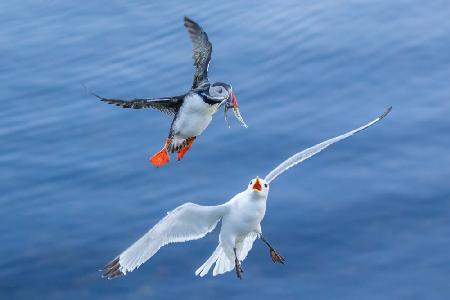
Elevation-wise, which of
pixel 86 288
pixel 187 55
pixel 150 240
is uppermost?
pixel 150 240

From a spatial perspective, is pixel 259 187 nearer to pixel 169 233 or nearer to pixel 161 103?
pixel 169 233

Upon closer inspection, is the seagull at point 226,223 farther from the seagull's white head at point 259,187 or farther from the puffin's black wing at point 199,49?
the puffin's black wing at point 199,49

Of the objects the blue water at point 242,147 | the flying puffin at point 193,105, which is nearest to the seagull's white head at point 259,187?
the flying puffin at point 193,105

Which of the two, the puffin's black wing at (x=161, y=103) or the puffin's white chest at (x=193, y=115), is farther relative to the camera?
the puffin's white chest at (x=193, y=115)

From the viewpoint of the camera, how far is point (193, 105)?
18219mm

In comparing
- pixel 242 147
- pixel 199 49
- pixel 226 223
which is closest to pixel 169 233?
pixel 226 223

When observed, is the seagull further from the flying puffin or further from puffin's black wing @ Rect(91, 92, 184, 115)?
puffin's black wing @ Rect(91, 92, 184, 115)

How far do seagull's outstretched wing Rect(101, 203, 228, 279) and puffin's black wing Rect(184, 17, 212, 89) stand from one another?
2292 millimetres

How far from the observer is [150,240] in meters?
18.0

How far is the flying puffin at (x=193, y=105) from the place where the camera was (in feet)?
58.7

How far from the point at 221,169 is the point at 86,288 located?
4.62 meters

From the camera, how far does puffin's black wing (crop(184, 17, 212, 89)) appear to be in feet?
63.9

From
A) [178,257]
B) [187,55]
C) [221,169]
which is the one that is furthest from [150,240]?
[187,55]

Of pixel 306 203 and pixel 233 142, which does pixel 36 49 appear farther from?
pixel 306 203
